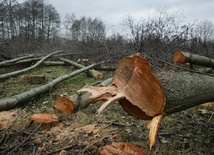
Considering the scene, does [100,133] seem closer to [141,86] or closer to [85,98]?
[85,98]

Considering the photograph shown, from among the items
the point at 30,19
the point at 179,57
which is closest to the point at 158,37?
the point at 179,57

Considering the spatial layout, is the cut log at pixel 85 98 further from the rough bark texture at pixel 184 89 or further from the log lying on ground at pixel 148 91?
the rough bark texture at pixel 184 89

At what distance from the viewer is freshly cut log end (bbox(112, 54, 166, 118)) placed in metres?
1.67

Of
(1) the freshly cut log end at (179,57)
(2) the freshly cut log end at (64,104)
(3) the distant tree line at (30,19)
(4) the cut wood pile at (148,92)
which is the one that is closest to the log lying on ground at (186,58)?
(1) the freshly cut log end at (179,57)

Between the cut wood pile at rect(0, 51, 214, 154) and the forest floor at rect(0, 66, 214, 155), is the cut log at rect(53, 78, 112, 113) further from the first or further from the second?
the forest floor at rect(0, 66, 214, 155)

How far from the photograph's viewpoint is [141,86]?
5.73ft

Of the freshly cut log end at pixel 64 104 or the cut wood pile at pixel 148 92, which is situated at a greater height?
the cut wood pile at pixel 148 92

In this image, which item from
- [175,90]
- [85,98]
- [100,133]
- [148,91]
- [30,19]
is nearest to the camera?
[148,91]

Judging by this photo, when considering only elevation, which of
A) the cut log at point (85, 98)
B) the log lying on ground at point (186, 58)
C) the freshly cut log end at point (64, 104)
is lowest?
the freshly cut log end at point (64, 104)

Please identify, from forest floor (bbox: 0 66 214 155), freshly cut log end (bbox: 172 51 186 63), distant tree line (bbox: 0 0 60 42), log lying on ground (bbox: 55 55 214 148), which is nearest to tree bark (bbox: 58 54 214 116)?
log lying on ground (bbox: 55 55 214 148)

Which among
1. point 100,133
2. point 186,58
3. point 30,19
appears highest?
point 30,19

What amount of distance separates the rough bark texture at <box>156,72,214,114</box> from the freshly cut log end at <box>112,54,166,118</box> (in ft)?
0.33

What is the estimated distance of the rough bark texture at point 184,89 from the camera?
1769mm

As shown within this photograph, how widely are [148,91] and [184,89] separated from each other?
420mm
